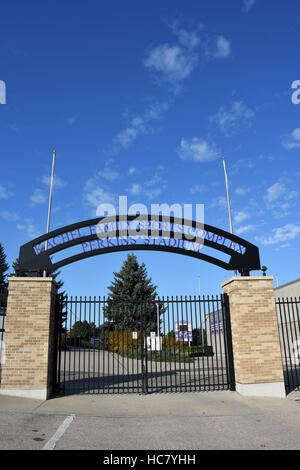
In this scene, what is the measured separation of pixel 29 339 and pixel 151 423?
427 cm

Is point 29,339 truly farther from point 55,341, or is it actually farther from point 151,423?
point 151,423

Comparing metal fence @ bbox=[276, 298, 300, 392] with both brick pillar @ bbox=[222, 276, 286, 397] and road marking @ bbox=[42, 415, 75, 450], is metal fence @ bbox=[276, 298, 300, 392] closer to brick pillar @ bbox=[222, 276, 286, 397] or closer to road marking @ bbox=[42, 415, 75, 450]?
brick pillar @ bbox=[222, 276, 286, 397]

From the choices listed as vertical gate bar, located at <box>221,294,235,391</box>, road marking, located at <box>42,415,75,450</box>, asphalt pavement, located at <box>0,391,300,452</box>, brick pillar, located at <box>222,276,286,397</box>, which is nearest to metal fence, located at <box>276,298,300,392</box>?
brick pillar, located at <box>222,276,286,397</box>

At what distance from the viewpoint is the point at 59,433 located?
5.92 metres

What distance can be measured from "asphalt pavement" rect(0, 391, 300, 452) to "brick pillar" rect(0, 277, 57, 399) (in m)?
0.43

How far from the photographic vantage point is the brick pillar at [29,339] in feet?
30.1

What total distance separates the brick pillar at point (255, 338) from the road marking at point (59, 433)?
4910 millimetres

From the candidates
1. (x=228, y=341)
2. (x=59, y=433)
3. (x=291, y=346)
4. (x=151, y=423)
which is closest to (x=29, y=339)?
(x=59, y=433)

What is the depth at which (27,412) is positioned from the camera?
7484 millimetres

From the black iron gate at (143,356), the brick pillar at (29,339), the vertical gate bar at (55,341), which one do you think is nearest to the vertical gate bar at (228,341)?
the black iron gate at (143,356)

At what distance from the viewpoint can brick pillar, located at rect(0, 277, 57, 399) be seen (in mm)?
9188

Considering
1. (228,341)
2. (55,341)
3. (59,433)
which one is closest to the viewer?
(59,433)
